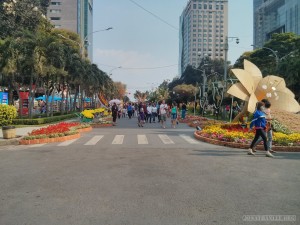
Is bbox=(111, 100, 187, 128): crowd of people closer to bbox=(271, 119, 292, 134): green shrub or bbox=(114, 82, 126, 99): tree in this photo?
bbox=(271, 119, 292, 134): green shrub

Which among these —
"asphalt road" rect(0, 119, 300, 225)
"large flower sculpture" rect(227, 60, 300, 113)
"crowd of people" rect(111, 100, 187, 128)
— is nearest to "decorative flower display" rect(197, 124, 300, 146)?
"asphalt road" rect(0, 119, 300, 225)

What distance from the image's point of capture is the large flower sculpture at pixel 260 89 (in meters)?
18.3

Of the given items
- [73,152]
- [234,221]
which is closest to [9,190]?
[234,221]

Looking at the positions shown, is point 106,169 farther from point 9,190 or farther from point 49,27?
point 49,27

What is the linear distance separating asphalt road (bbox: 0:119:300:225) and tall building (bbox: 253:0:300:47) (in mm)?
92141

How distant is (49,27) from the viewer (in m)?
49.3

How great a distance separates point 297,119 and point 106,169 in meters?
13.5

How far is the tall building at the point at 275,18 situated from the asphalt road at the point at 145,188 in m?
92.1

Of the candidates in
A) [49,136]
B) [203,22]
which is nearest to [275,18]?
[203,22]

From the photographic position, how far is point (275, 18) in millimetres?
111125

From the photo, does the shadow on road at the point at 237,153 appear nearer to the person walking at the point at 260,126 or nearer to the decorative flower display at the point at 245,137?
the person walking at the point at 260,126

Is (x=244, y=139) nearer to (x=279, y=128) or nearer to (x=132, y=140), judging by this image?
(x=279, y=128)

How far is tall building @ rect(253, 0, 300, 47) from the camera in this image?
314 ft

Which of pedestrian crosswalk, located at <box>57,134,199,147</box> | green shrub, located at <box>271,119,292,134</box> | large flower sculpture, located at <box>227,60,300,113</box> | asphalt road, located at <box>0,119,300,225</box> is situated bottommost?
pedestrian crosswalk, located at <box>57,134,199,147</box>
